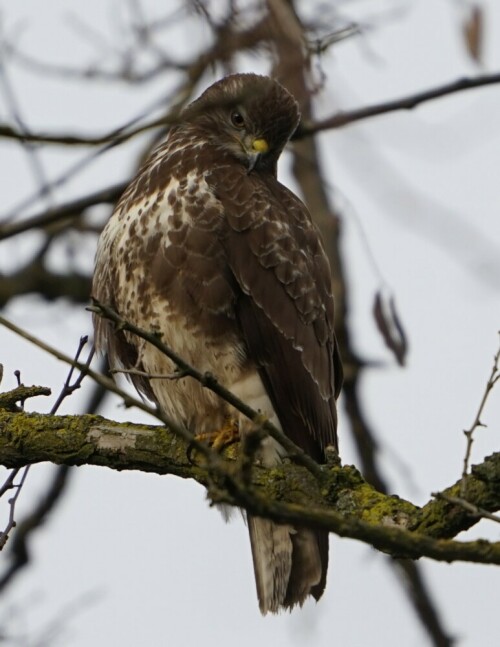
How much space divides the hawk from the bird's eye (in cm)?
40

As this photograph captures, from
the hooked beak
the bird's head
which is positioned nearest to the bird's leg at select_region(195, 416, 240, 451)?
the hooked beak

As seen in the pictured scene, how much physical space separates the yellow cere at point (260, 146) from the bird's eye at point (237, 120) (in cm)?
14

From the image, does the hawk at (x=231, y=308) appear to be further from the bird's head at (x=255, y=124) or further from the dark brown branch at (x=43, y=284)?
the dark brown branch at (x=43, y=284)

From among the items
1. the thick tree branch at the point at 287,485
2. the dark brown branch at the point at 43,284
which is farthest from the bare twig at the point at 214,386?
the dark brown branch at the point at 43,284

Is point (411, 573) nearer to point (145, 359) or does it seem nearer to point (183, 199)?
point (145, 359)

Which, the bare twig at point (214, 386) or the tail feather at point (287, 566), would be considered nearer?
the bare twig at point (214, 386)

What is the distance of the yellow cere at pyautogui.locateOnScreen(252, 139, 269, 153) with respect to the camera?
5.70 m

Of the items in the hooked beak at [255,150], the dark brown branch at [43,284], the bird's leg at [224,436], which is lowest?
the bird's leg at [224,436]

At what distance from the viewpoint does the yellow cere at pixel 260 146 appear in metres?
5.70

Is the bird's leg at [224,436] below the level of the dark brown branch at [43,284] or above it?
below

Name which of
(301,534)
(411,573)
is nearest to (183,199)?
(301,534)

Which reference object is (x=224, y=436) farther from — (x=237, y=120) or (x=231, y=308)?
(x=237, y=120)

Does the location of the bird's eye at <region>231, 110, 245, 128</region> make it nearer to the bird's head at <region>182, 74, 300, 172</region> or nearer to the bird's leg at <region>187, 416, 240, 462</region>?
the bird's head at <region>182, 74, 300, 172</region>

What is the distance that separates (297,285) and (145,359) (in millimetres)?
803
